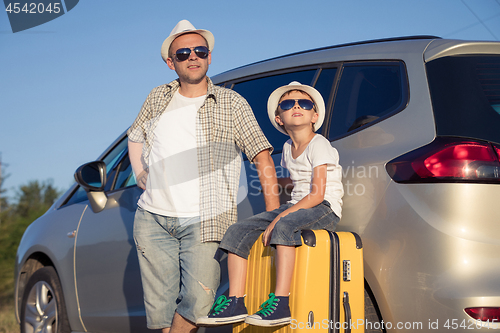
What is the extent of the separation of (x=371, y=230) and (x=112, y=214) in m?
2.25

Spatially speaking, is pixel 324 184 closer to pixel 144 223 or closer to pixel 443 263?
pixel 443 263

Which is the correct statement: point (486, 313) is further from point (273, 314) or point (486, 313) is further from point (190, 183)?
point (190, 183)

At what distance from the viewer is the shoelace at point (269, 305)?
89.8 inches

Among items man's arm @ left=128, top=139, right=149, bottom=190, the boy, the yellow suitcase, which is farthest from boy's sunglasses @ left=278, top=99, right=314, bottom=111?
man's arm @ left=128, top=139, right=149, bottom=190

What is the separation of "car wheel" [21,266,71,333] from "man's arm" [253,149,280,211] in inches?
103

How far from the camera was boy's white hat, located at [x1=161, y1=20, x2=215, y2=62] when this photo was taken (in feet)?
9.77

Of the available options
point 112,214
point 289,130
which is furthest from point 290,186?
point 112,214

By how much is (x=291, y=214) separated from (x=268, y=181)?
27 centimetres

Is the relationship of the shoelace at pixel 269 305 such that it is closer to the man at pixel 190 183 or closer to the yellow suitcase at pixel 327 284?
the yellow suitcase at pixel 327 284

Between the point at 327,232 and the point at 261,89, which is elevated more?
the point at 261,89

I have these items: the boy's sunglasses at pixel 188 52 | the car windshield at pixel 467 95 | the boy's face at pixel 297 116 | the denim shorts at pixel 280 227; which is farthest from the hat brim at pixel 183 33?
the car windshield at pixel 467 95

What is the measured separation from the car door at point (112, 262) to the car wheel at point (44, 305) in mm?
313

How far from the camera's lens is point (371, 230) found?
237 centimetres

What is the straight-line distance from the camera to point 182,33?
118 inches
